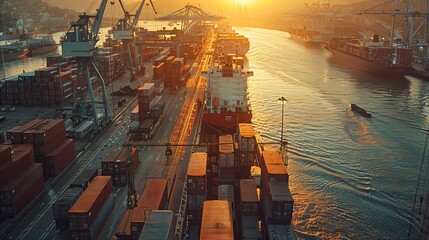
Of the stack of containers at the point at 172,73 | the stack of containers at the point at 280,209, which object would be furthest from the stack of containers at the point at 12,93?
the stack of containers at the point at 280,209

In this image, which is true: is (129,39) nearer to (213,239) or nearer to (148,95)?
(148,95)

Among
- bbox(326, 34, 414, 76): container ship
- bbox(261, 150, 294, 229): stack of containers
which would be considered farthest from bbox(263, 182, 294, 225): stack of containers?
bbox(326, 34, 414, 76): container ship

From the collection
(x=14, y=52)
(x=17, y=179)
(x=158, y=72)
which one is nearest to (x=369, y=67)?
(x=158, y=72)

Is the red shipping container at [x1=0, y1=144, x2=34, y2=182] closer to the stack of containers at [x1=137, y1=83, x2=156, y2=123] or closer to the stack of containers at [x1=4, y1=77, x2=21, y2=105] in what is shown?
the stack of containers at [x1=137, y1=83, x2=156, y2=123]

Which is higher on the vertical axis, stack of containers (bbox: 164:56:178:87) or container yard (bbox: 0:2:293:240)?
stack of containers (bbox: 164:56:178:87)

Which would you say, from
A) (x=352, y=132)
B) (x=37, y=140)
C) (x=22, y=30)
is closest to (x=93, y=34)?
(x=37, y=140)

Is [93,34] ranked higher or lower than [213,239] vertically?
higher
